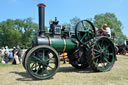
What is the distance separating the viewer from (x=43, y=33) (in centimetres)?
651

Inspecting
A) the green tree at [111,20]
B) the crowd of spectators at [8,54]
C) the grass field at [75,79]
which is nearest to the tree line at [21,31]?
the green tree at [111,20]

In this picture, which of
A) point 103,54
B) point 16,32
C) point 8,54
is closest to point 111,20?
point 16,32

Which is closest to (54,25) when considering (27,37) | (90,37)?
(90,37)

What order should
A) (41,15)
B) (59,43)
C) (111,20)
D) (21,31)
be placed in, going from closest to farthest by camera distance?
(59,43) < (41,15) < (111,20) < (21,31)

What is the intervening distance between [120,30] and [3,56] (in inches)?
1678

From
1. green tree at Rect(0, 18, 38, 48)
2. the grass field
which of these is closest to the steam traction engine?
the grass field

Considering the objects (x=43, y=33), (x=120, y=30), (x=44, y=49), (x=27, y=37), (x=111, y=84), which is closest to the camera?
(x=111, y=84)

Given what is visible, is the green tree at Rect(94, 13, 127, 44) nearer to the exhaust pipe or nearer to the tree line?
the tree line

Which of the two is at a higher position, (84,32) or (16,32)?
(16,32)

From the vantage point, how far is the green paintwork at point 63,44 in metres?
6.41

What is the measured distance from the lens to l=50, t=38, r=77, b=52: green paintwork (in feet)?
21.0

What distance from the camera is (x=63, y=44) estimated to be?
6598mm

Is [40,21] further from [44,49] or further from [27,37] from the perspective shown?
[27,37]

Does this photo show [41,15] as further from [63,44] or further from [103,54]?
[103,54]
